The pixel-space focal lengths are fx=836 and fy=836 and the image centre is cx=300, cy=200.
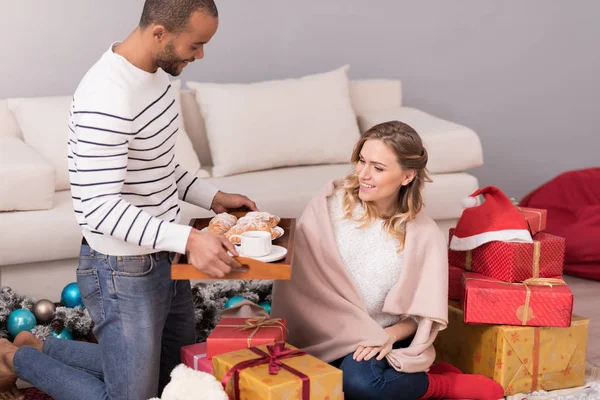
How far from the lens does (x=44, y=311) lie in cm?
274

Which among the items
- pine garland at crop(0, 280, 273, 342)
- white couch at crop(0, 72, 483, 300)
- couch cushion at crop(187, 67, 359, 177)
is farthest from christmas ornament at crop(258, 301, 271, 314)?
couch cushion at crop(187, 67, 359, 177)

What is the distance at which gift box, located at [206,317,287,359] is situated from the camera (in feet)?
6.84

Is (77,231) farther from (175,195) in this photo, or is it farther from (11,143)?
(175,195)

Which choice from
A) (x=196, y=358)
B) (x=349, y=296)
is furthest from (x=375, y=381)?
(x=196, y=358)

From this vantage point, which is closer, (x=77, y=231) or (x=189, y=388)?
(x=189, y=388)

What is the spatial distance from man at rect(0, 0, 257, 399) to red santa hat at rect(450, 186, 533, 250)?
2.94 feet

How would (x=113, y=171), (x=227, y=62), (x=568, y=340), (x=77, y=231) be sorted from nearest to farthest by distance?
1. (x=113, y=171)
2. (x=568, y=340)
3. (x=77, y=231)
4. (x=227, y=62)

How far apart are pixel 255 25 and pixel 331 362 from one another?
204cm

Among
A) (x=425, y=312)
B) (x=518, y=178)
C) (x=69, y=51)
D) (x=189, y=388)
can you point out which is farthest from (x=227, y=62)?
(x=189, y=388)

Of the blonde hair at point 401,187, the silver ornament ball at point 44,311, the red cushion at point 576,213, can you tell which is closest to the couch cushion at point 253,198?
the silver ornament ball at point 44,311

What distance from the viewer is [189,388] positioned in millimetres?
1845

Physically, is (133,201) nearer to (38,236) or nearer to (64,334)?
(64,334)

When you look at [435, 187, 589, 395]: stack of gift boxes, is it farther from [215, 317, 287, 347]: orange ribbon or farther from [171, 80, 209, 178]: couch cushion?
[171, 80, 209, 178]: couch cushion

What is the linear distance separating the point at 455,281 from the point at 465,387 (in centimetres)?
35
